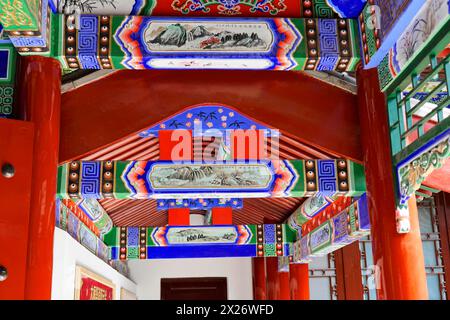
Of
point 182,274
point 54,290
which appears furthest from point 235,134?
point 182,274

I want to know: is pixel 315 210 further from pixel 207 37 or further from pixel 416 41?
pixel 416 41

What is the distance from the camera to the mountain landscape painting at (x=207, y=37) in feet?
12.0

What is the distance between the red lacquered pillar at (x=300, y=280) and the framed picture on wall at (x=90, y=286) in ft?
7.50

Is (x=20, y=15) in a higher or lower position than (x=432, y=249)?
higher

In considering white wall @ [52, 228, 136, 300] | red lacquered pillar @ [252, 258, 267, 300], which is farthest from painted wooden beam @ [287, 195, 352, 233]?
red lacquered pillar @ [252, 258, 267, 300]

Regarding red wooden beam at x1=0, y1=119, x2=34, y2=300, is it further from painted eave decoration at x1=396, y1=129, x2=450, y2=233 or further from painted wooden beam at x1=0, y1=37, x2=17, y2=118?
painted eave decoration at x1=396, y1=129, x2=450, y2=233

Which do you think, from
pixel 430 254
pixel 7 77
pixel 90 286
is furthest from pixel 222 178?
pixel 430 254

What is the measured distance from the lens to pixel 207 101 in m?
4.03

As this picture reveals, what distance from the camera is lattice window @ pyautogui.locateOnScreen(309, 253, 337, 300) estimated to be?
943cm

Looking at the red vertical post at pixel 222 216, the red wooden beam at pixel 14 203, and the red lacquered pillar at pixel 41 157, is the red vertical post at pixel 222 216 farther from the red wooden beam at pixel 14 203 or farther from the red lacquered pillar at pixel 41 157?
the red wooden beam at pixel 14 203

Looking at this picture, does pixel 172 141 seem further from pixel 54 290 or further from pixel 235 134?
pixel 54 290

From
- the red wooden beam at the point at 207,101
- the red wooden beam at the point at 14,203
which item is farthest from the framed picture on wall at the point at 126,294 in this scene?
the red wooden beam at the point at 14,203

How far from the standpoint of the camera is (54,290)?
4.61 m

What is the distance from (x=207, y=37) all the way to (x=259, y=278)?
7.07 meters
